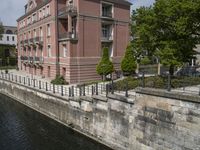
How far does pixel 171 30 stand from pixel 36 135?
40.5 ft

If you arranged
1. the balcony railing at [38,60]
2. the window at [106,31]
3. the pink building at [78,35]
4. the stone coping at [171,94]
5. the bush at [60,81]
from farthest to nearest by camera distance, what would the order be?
the balcony railing at [38,60]
the window at [106,31]
the pink building at [78,35]
the bush at [60,81]
the stone coping at [171,94]

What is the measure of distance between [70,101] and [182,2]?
11.0 meters

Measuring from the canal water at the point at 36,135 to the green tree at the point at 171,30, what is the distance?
7442mm

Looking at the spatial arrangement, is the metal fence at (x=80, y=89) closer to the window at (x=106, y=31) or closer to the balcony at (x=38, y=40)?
the balcony at (x=38, y=40)

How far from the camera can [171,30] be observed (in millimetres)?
15828

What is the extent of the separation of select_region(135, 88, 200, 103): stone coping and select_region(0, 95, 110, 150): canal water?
16.7 feet

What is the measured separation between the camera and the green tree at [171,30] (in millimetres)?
14680

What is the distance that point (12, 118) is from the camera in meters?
23.4

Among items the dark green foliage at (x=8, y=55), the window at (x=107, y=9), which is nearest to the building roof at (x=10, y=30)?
the dark green foliage at (x=8, y=55)

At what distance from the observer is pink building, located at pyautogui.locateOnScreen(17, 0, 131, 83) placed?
1179 inches

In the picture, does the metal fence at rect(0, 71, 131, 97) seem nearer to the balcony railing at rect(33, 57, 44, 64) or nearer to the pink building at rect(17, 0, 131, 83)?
the pink building at rect(17, 0, 131, 83)

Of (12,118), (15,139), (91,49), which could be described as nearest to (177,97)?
(15,139)

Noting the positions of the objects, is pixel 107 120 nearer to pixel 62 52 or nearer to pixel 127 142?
pixel 127 142

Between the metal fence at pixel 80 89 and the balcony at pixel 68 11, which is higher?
the balcony at pixel 68 11
